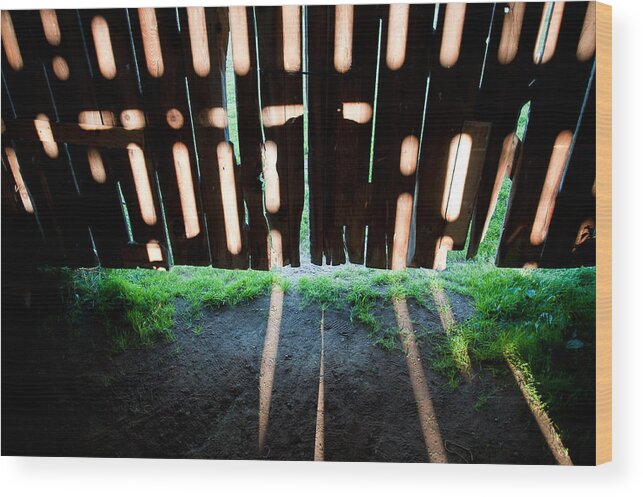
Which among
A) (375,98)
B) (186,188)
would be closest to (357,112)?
(375,98)

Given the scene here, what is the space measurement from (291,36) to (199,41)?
0.36 m

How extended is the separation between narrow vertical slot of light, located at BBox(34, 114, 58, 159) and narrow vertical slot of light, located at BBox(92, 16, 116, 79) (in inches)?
12.4

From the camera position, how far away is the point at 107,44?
1.76 meters

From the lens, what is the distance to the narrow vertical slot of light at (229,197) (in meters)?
1.96

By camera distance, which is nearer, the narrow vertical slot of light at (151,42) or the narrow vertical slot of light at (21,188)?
the narrow vertical slot of light at (151,42)

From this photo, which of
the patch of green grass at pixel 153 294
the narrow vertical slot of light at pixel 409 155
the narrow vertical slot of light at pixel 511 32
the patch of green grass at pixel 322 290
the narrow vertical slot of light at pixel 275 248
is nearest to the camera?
the narrow vertical slot of light at pixel 511 32

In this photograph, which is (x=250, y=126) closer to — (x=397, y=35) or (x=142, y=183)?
(x=142, y=183)

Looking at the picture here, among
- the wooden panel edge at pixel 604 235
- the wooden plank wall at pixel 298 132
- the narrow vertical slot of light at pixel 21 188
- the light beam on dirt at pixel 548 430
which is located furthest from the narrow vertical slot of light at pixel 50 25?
the light beam on dirt at pixel 548 430

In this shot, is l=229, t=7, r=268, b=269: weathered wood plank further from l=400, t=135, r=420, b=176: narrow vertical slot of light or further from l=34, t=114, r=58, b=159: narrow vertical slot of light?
l=34, t=114, r=58, b=159: narrow vertical slot of light

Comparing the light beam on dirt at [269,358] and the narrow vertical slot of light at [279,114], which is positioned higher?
the narrow vertical slot of light at [279,114]

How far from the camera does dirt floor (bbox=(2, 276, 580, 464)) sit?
1.85 m

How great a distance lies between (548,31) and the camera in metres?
1.67

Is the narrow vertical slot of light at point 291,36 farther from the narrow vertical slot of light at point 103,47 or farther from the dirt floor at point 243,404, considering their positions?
the dirt floor at point 243,404

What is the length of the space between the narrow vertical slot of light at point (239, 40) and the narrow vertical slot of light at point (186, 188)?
405 millimetres
